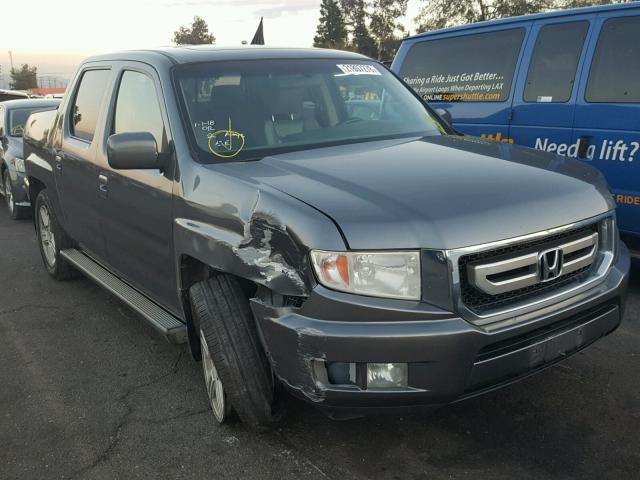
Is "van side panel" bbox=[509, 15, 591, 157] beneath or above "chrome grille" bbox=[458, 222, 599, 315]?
above

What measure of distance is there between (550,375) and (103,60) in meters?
3.48

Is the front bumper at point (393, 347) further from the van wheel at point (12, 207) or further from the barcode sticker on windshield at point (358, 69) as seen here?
the van wheel at point (12, 207)

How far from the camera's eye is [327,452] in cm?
304

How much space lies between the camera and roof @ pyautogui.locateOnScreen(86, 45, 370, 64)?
3764 mm

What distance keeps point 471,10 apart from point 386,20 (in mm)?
29239

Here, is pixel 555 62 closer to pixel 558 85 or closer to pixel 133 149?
pixel 558 85

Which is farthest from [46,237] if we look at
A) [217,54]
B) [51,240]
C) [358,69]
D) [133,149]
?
[358,69]

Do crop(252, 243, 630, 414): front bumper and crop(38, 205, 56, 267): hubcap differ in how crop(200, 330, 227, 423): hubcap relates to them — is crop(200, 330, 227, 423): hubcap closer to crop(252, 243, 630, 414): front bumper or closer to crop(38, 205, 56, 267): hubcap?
crop(252, 243, 630, 414): front bumper

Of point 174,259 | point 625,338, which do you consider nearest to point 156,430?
point 174,259

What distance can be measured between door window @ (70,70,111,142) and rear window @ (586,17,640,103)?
139 inches

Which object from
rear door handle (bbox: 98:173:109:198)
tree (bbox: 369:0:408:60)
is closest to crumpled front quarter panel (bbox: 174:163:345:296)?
rear door handle (bbox: 98:173:109:198)

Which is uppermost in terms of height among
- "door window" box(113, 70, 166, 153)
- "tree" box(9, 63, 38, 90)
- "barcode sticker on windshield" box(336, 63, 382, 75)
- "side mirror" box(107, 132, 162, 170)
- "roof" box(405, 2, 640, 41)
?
"roof" box(405, 2, 640, 41)

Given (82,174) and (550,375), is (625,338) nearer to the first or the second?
(550,375)

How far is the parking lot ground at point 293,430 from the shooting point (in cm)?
292
